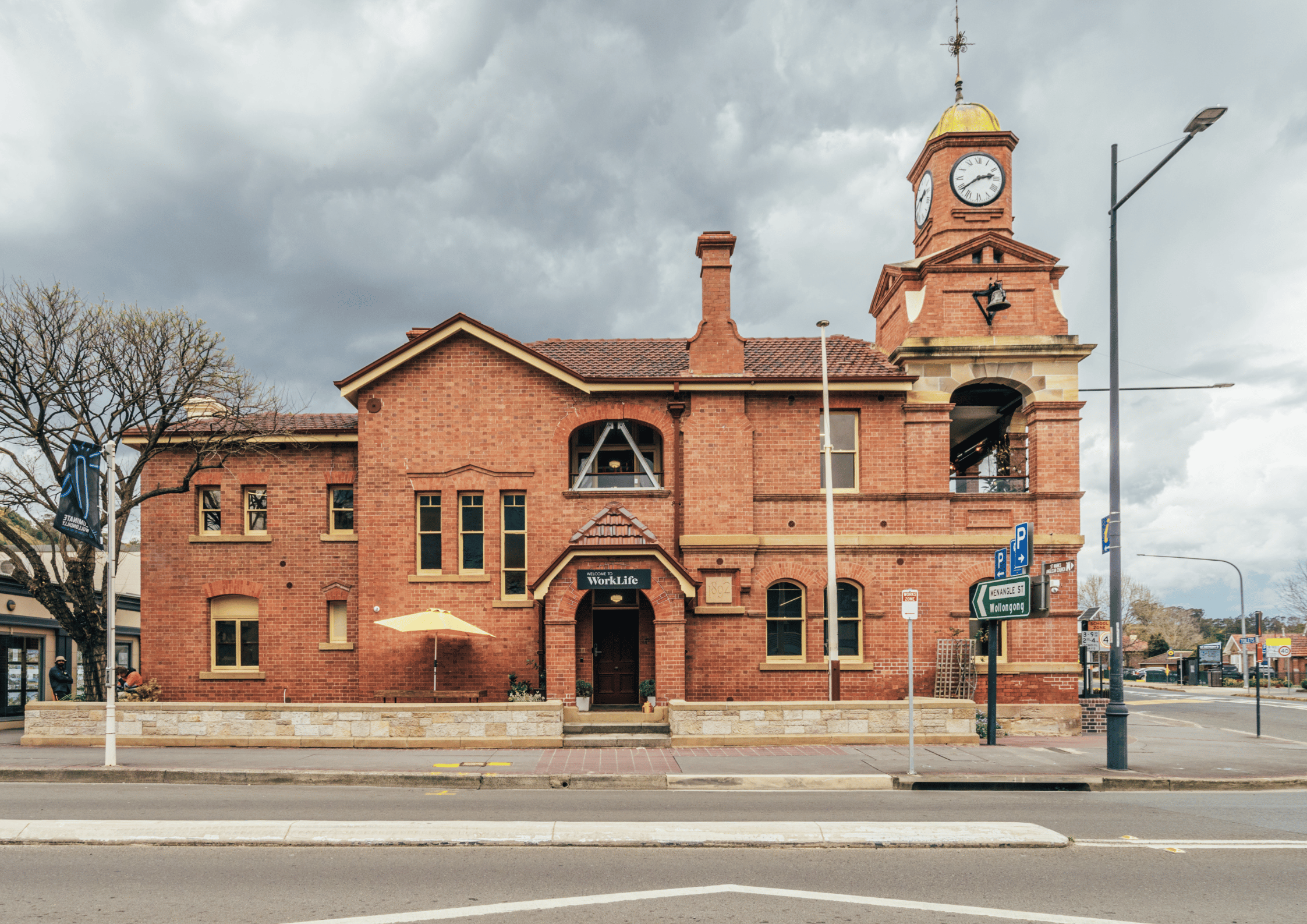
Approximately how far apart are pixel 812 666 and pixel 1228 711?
22.3 metres

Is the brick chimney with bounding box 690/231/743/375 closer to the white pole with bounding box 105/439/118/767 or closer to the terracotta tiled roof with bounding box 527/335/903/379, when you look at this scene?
the terracotta tiled roof with bounding box 527/335/903/379

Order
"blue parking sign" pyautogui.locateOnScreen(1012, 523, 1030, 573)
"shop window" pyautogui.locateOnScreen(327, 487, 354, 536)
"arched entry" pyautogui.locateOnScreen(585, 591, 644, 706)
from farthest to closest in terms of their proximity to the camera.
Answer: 1. "shop window" pyautogui.locateOnScreen(327, 487, 354, 536)
2. "arched entry" pyautogui.locateOnScreen(585, 591, 644, 706)
3. "blue parking sign" pyautogui.locateOnScreen(1012, 523, 1030, 573)

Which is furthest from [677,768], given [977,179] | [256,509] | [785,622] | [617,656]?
[977,179]

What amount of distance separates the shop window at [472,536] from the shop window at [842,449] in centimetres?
812

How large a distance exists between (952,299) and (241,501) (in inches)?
722

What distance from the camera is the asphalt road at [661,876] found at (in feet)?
24.2

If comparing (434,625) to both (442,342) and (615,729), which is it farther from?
(442,342)

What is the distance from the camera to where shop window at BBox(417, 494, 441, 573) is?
2189 cm

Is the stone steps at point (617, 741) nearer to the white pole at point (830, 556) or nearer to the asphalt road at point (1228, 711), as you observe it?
the white pole at point (830, 556)

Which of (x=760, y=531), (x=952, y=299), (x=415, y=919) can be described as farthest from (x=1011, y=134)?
(x=415, y=919)

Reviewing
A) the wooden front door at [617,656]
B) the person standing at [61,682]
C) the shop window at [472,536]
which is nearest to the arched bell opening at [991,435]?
the wooden front door at [617,656]

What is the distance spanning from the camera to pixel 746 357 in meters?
24.0

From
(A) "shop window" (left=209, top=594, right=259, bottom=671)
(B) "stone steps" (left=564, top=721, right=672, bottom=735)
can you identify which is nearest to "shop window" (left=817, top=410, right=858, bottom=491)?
(B) "stone steps" (left=564, top=721, right=672, bottom=735)

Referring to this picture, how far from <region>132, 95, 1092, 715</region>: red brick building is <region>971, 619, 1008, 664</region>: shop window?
0.95 feet
